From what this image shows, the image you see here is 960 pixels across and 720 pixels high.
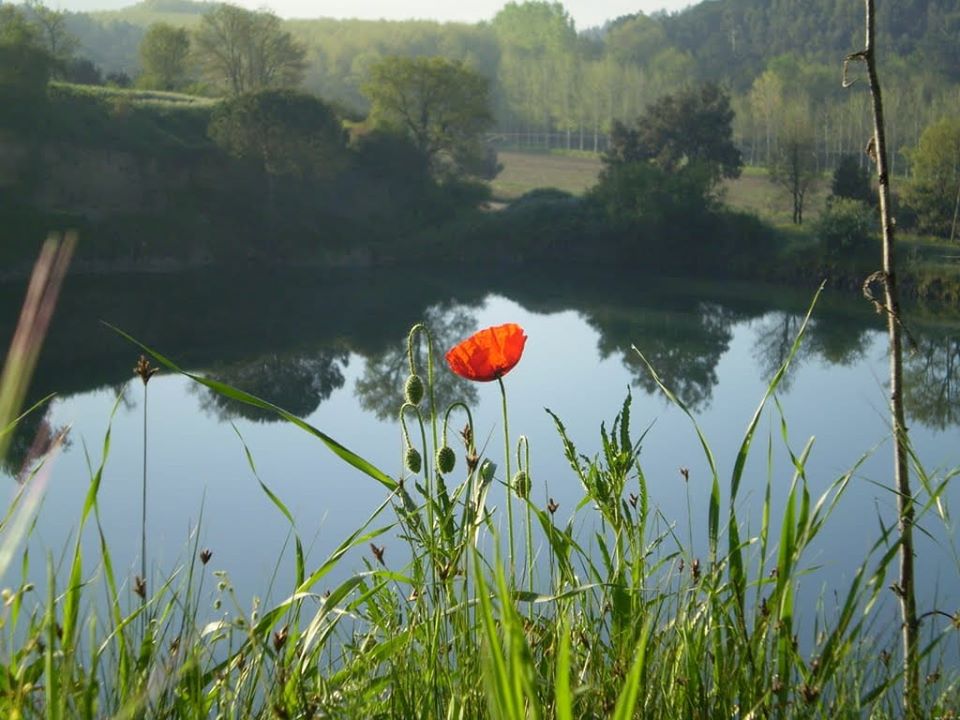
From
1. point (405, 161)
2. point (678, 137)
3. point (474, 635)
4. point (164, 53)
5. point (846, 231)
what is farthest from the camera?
point (164, 53)

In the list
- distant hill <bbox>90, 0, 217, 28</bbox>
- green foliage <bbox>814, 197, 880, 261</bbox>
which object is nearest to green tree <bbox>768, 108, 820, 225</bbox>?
green foliage <bbox>814, 197, 880, 261</bbox>

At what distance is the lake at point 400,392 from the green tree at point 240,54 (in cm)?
1397

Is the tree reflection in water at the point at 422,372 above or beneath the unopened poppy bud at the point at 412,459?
beneath

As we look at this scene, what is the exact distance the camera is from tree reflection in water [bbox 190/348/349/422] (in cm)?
1312

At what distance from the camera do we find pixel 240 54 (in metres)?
36.3

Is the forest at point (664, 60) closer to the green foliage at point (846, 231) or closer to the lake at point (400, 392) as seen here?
the green foliage at point (846, 231)

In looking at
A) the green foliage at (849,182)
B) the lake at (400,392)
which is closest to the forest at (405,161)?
the green foliage at (849,182)

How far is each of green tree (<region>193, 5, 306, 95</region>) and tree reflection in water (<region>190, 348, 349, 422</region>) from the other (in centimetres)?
2188

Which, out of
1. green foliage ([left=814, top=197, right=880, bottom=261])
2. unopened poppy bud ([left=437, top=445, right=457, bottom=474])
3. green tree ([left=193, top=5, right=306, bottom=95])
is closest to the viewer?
unopened poppy bud ([left=437, top=445, right=457, bottom=474])

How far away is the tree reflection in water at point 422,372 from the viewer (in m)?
12.4

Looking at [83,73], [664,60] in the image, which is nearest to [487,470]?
[83,73]

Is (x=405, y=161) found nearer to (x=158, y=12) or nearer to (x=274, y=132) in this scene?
(x=274, y=132)

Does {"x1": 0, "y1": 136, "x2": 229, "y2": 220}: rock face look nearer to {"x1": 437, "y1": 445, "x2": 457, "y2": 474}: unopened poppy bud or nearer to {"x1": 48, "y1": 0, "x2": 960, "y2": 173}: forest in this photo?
{"x1": 48, "y1": 0, "x2": 960, "y2": 173}: forest

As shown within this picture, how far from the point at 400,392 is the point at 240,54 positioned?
82.9 ft
